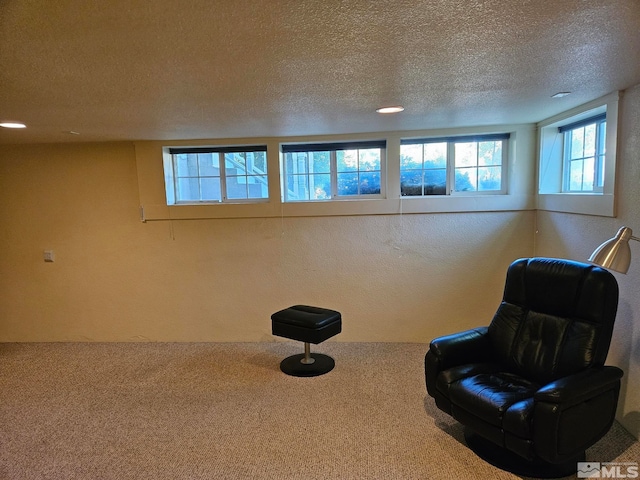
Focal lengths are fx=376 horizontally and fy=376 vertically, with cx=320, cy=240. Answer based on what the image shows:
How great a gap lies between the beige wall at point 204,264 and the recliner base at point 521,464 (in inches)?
65.0

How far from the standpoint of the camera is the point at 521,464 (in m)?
2.04

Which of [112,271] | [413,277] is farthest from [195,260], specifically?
[413,277]

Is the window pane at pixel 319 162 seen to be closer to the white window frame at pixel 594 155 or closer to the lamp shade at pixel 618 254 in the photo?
the white window frame at pixel 594 155

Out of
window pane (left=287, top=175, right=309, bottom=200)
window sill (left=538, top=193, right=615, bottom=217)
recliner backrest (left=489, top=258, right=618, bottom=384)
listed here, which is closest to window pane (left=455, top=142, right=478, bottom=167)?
window sill (left=538, top=193, right=615, bottom=217)

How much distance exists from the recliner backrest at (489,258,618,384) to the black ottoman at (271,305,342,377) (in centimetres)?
125

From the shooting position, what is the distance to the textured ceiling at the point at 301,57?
119cm

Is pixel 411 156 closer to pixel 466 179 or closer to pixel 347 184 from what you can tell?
pixel 466 179

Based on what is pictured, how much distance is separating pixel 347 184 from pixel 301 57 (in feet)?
7.64

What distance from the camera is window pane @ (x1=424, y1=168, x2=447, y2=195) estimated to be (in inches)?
147

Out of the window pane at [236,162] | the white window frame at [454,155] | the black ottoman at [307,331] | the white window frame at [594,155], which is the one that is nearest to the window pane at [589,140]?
the white window frame at [594,155]

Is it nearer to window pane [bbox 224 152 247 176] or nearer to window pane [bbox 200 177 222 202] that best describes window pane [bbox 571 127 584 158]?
window pane [bbox 224 152 247 176]

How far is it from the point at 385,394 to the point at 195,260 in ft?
7.53

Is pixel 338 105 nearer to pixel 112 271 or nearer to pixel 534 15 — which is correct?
pixel 534 15

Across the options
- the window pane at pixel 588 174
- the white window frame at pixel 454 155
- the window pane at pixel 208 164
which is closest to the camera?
the window pane at pixel 588 174
